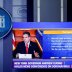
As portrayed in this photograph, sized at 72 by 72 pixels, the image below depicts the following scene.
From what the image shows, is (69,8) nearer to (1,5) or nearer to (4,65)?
(1,5)

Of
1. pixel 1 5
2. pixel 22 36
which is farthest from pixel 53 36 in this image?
pixel 1 5

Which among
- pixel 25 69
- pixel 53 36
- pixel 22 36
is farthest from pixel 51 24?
pixel 25 69

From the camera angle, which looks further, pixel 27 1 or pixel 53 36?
pixel 27 1

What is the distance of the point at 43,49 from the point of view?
13.7ft

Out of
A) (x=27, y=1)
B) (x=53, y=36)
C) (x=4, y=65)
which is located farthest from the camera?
(x=27, y=1)

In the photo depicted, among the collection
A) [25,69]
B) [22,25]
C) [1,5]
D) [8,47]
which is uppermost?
[1,5]

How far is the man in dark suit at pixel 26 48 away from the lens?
13.7 feet

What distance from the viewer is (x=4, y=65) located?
448 cm

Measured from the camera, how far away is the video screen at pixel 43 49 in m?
4.16

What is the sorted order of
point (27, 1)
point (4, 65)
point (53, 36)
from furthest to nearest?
point (27, 1) → point (4, 65) → point (53, 36)

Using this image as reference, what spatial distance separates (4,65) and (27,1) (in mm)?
1134

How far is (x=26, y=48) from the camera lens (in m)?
4.19

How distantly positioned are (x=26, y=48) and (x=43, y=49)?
250 mm

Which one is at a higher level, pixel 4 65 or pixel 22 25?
pixel 22 25
